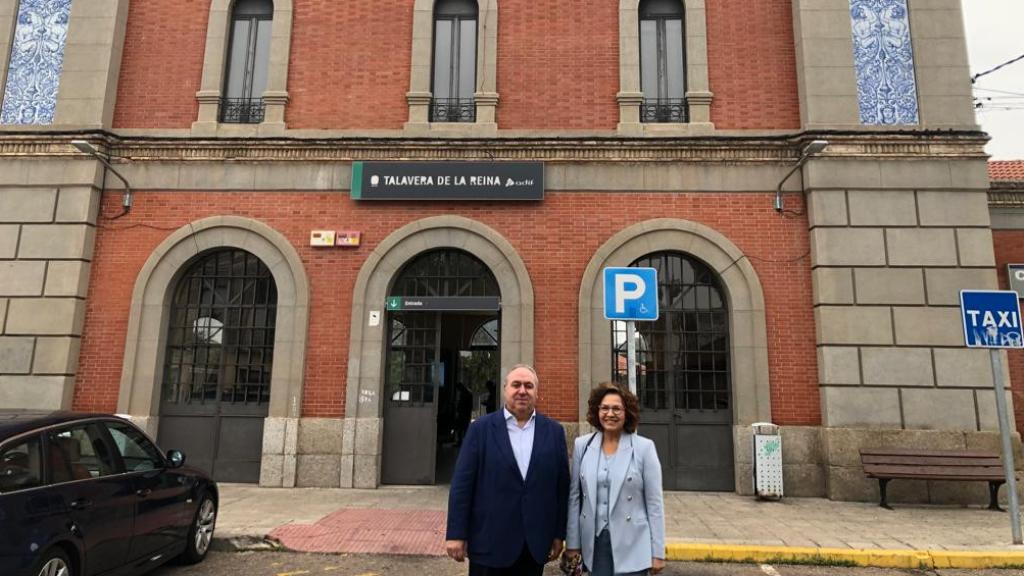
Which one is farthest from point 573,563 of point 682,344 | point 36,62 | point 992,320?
point 36,62

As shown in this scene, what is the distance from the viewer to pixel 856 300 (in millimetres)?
9719

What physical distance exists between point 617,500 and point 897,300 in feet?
27.8

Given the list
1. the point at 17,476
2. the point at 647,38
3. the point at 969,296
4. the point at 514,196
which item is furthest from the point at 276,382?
the point at 969,296

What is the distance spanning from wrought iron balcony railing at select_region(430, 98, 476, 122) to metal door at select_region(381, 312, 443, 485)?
12.1 feet

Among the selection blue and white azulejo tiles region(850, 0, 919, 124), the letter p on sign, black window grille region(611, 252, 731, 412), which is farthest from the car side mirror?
blue and white azulejo tiles region(850, 0, 919, 124)

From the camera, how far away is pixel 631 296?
20.3ft

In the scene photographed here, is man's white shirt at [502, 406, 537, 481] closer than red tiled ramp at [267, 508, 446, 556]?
Yes

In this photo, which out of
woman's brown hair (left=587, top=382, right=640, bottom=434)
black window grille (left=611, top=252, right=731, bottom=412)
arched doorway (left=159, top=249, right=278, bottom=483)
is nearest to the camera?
woman's brown hair (left=587, top=382, right=640, bottom=434)

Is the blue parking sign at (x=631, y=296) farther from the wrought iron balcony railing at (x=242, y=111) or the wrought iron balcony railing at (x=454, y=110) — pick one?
the wrought iron balcony railing at (x=242, y=111)

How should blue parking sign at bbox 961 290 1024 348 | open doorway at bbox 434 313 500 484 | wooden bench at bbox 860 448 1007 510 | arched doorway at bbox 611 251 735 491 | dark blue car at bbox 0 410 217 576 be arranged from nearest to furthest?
dark blue car at bbox 0 410 217 576 < blue parking sign at bbox 961 290 1024 348 < wooden bench at bbox 860 448 1007 510 < arched doorway at bbox 611 251 735 491 < open doorway at bbox 434 313 500 484

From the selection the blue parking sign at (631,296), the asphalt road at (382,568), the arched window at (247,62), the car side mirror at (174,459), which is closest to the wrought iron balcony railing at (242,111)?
the arched window at (247,62)

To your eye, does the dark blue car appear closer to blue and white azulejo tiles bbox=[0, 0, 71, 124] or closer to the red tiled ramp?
the red tiled ramp

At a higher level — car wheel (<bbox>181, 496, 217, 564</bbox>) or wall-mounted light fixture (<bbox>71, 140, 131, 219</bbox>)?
wall-mounted light fixture (<bbox>71, 140, 131, 219</bbox>)

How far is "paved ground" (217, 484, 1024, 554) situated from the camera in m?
6.80
